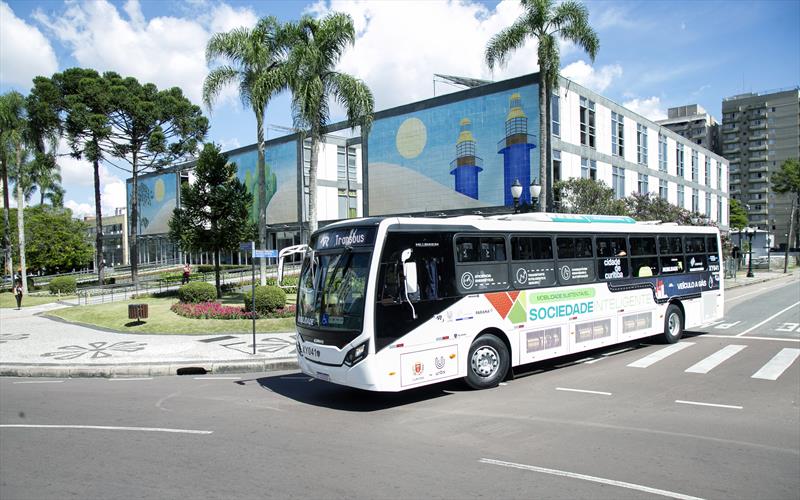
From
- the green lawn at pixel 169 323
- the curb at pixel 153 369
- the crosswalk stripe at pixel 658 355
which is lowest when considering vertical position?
the curb at pixel 153 369

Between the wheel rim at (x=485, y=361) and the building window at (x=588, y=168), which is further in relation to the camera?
the building window at (x=588, y=168)

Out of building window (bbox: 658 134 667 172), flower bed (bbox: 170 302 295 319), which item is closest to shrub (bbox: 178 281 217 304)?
flower bed (bbox: 170 302 295 319)

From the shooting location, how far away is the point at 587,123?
124ft

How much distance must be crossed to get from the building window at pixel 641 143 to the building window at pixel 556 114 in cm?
1389

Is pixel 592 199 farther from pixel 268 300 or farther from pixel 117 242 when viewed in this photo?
pixel 117 242

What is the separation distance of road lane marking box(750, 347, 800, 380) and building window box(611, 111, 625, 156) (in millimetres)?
30378

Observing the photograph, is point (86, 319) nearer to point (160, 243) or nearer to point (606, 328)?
point (606, 328)

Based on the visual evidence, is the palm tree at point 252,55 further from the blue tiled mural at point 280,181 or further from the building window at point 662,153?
the building window at point 662,153

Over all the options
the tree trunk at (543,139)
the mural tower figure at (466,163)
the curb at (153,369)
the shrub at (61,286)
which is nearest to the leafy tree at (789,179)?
the mural tower figure at (466,163)

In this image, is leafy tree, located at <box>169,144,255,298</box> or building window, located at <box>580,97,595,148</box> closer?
leafy tree, located at <box>169,144,255,298</box>

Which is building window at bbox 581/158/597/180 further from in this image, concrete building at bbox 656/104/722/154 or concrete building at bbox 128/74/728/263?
concrete building at bbox 656/104/722/154

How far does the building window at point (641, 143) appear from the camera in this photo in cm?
4503

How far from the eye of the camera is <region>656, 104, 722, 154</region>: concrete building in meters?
123

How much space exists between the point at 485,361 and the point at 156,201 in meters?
72.1
